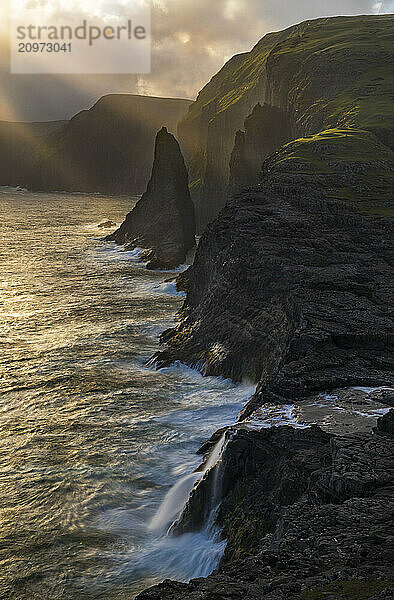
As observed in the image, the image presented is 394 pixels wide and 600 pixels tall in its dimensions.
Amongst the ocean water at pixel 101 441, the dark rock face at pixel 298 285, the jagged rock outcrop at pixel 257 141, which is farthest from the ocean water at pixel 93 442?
the jagged rock outcrop at pixel 257 141

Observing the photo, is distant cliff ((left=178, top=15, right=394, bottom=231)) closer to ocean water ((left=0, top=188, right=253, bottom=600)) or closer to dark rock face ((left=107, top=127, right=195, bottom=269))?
dark rock face ((left=107, top=127, right=195, bottom=269))

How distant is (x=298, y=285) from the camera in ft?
103

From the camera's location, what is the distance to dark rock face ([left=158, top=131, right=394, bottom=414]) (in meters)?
25.5

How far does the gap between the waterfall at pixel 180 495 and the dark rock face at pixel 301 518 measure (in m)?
0.88

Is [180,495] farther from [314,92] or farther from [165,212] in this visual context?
[314,92]

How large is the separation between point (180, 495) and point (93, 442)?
640cm

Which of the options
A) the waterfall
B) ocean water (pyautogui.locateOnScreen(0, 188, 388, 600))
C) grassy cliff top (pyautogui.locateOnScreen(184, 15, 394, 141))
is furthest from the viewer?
grassy cliff top (pyautogui.locateOnScreen(184, 15, 394, 141))

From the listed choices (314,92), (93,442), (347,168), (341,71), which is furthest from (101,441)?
(341,71)

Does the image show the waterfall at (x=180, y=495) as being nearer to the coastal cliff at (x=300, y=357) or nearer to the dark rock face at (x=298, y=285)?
the coastal cliff at (x=300, y=357)

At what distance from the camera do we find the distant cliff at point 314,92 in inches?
3118

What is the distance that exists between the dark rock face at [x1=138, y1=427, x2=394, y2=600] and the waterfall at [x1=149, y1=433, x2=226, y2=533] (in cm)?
88

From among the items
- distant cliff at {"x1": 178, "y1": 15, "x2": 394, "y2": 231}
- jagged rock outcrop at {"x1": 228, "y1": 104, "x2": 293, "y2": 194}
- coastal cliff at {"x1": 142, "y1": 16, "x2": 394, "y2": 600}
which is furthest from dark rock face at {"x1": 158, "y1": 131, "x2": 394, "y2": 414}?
jagged rock outcrop at {"x1": 228, "y1": 104, "x2": 293, "y2": 194}

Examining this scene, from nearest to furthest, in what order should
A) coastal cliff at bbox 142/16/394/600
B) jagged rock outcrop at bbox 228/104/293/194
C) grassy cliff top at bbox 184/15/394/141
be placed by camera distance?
coastal cliff at bbox 142/16/394/600
grassy cliff top at bbox 184/15/394/141
jagged rock outcrop at bbox 228/104/293/194

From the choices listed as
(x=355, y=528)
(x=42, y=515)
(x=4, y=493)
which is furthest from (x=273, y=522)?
(x=4, y=493)
